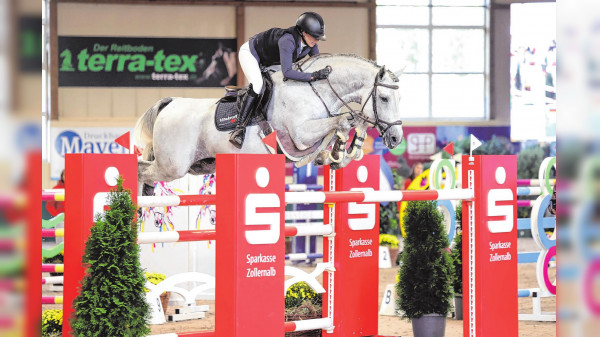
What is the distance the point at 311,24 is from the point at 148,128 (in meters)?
1.19

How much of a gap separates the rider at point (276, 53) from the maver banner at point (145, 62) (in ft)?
31.5

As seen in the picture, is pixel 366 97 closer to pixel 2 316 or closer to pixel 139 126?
pixel 139 126

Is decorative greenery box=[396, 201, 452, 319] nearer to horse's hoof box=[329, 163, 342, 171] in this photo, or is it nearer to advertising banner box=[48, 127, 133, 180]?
horse's hoof box=[329, 163, 342, 171]

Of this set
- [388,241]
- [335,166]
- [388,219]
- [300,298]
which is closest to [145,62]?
[388,219]

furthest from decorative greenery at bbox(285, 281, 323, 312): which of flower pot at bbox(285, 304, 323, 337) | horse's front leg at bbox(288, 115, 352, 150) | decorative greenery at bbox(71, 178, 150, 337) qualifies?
decorative greenery at bbox(71, 178, 150, 337)

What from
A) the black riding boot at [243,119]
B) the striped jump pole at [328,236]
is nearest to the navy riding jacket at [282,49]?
the black riding boot at [243,119]

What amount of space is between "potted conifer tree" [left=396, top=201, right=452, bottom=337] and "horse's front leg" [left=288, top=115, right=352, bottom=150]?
707 millimetres

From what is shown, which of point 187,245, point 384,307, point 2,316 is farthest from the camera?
point 187,245

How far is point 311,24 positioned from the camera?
3629mm

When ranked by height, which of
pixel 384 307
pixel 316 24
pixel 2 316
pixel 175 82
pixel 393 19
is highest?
pixel 393 19

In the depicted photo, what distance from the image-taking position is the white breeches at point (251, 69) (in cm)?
361

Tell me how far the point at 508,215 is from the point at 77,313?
2.10 m

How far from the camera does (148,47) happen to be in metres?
13.1

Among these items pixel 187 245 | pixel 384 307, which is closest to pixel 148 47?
pixel 187 245
